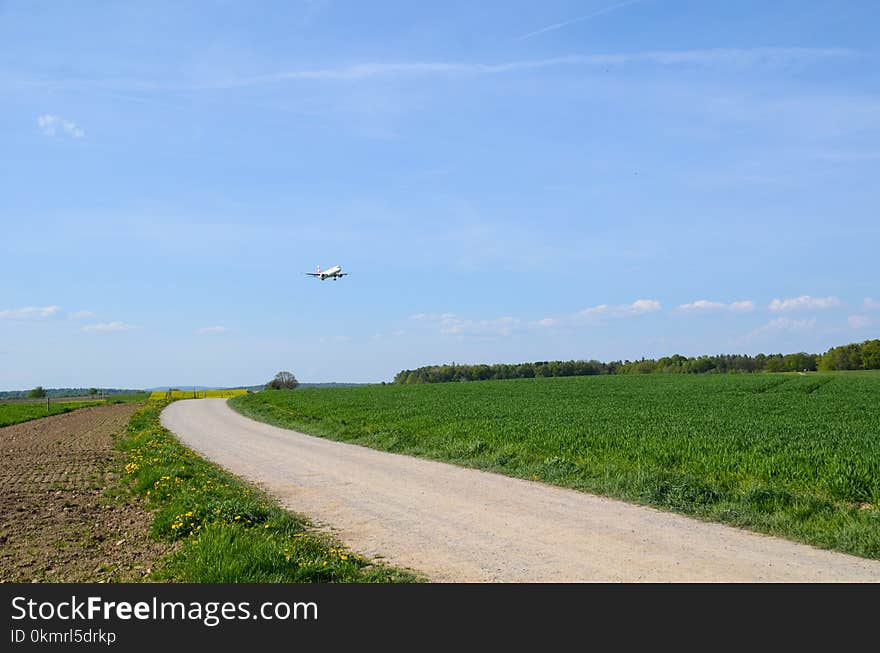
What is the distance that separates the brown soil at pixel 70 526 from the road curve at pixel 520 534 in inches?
121

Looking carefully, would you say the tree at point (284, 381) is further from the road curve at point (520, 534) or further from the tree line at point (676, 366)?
the road curve at point (520, 534)

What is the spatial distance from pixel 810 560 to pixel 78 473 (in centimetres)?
1698

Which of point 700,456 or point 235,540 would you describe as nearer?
point 235,540

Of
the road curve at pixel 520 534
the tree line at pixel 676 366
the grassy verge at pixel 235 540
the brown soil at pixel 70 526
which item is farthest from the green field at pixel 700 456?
the tree line at pixel 676 366

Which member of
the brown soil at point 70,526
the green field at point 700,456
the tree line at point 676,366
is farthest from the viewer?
the tree line at point 676,366

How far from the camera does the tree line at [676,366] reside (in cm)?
13350

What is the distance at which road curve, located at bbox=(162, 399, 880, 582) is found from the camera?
8.99m

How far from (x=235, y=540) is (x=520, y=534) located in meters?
4.38

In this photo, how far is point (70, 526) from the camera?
11.6 m

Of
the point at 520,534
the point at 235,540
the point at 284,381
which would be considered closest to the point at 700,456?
the point at 520,534

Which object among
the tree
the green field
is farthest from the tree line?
the green field

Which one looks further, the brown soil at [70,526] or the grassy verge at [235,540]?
the brown soil at [70,526]

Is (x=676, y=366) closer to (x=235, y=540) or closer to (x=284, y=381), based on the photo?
(x=284, y=381)
